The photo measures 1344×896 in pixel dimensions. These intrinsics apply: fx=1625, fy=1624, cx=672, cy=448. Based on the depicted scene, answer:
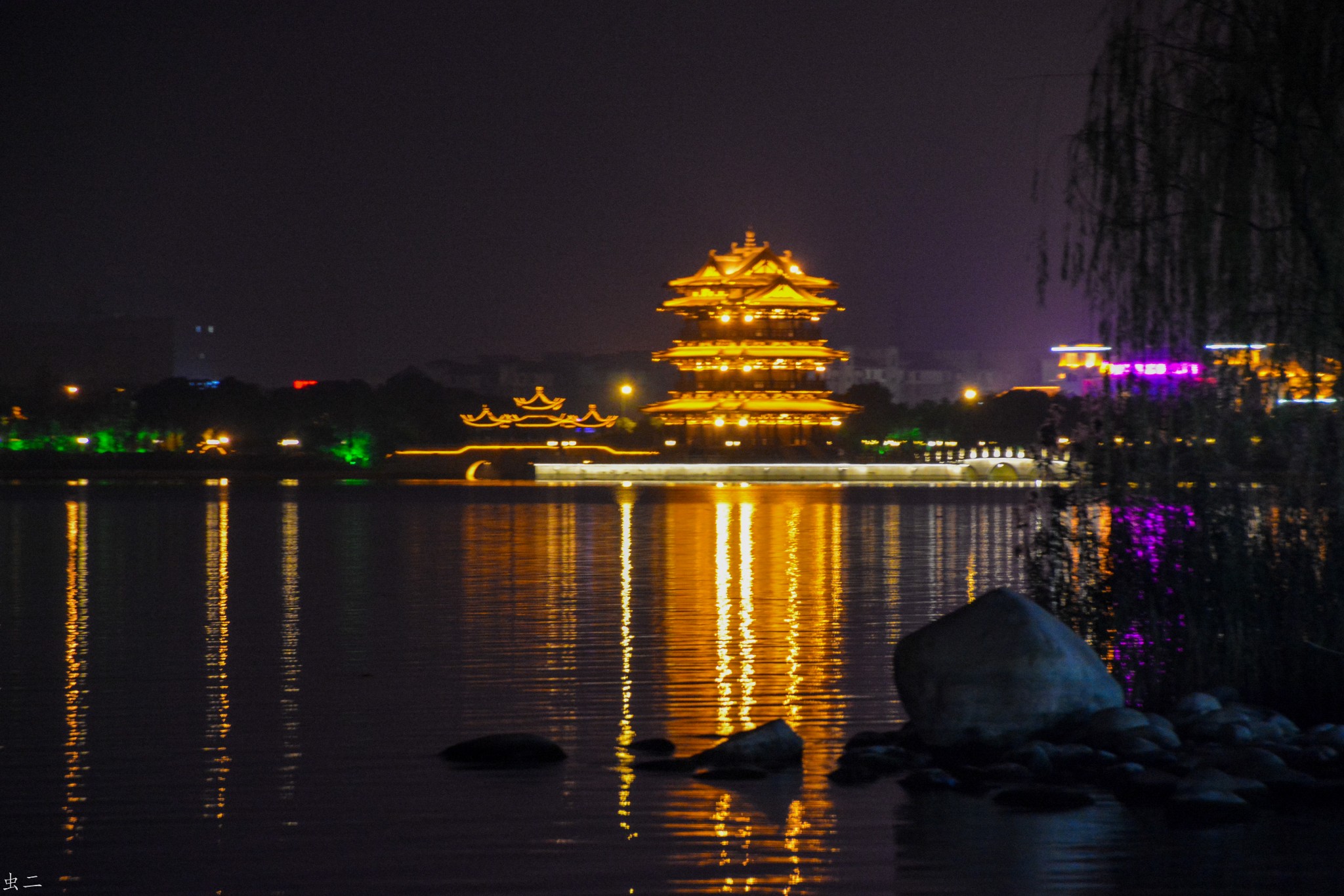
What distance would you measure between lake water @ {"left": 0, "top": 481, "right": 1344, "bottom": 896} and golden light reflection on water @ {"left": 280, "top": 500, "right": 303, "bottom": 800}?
0.17 ft

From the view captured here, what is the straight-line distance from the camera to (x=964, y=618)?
9367 mm

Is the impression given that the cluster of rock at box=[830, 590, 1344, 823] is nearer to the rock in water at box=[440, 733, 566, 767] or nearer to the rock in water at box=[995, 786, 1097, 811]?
the rock in water at box=[995, 786, 1097, 811]

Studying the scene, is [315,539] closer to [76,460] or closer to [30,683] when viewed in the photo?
[30,683]

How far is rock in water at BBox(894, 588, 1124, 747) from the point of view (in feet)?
30.1

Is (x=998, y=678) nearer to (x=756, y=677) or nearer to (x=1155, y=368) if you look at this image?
(x=1155, y=368)

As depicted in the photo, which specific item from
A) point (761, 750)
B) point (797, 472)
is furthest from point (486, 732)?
point (797, 472)

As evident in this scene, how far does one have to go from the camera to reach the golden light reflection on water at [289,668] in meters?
9.09

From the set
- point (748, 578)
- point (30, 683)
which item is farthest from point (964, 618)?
point (748, 578)

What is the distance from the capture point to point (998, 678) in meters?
9.18

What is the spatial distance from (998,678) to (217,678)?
625 centimetres

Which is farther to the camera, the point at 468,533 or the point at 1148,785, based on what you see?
the point at 468,533

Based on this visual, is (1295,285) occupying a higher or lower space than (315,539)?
higher

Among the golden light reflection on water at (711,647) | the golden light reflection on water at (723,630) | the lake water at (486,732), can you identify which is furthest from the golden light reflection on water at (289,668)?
the golden light reflection on water at (723,630)

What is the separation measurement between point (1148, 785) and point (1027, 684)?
1020mm
